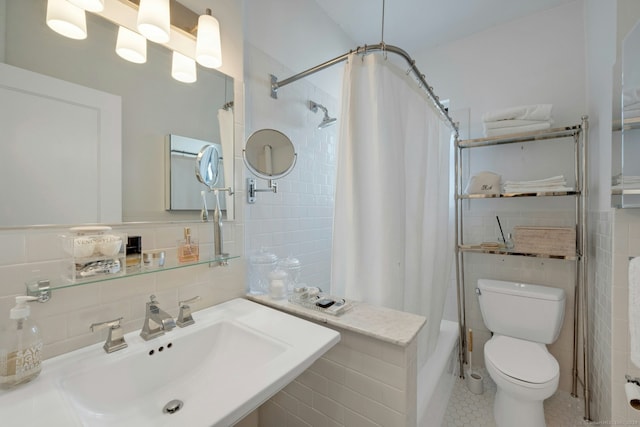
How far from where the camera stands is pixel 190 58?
108 centimetres

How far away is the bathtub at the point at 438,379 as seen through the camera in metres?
1.29

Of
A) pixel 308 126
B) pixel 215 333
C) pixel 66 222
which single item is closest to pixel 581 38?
pixel 308 126

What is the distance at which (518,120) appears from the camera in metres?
1.75

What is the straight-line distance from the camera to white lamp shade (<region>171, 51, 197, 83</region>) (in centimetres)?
104

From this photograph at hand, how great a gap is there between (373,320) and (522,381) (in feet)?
3.46

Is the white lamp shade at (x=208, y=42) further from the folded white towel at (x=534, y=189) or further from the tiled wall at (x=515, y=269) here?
the tiled wall at (x=515, y=269)

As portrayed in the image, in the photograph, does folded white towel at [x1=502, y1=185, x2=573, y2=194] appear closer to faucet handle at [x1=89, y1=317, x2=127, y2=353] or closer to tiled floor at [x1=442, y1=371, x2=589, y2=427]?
tiled floor at [x1=442, y1=371, x2=589, y2=427]

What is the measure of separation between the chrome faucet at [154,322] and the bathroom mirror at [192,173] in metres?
0.37

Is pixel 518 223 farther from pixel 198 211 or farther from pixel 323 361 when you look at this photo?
pixel 198 211

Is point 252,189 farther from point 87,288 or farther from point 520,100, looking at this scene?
point 520,100

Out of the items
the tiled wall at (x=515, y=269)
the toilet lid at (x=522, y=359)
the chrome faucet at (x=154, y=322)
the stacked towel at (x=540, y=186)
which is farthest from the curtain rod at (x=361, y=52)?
the toilet lid at (x=522, y=359)

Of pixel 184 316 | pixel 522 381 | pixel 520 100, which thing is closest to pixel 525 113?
pixel 520 100

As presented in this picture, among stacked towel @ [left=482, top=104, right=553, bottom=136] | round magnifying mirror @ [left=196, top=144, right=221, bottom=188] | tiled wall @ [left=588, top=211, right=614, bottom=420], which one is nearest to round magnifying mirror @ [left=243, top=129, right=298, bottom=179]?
round magnifying mirror @ [left=196, top=144, right=221, bottom=188]

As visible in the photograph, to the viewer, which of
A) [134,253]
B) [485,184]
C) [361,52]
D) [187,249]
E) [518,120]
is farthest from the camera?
[485,184]
